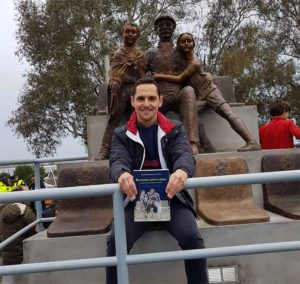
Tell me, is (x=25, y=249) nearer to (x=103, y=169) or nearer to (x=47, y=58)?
(x=103, y=169)

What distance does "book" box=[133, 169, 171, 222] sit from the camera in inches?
101

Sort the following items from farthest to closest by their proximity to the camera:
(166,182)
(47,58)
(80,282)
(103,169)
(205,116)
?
(47,58), (205,116), (103,169), (80,282), (166,182)

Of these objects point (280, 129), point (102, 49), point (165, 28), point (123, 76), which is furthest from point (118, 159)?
point (102, 49)

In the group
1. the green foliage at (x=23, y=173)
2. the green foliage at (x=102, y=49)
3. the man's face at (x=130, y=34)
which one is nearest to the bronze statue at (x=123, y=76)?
the man's face at (x=130, y=34)

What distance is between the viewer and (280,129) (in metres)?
5.38

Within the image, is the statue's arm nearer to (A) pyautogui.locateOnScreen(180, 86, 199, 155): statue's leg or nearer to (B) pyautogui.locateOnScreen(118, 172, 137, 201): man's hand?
(A) pyautogui.locateOnScreen(180, 86, 199, 155): statue's leg

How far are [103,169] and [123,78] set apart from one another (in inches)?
44.9

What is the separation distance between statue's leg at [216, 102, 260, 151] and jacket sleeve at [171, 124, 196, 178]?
1813 mm

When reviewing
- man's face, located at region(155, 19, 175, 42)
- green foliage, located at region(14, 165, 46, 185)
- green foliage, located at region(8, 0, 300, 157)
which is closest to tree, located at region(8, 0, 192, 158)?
green foliage, located at region(8, 0, 300, 157)

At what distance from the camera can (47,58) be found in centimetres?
2342

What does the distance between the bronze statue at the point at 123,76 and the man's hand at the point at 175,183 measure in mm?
2415

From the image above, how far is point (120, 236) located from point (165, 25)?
11.0ft

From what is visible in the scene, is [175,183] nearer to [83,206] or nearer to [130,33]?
[83,206]

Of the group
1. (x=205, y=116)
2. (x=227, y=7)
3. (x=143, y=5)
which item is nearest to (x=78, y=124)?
(x=143, y=5)
